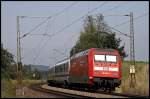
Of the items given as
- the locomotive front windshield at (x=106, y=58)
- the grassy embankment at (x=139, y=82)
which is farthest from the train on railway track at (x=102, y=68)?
the grassy embankment at (x=139, y=82)

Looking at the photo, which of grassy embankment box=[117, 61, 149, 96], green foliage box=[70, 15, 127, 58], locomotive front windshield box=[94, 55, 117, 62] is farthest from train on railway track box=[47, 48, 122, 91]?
green foliage box=[70, 15, 127, 58]

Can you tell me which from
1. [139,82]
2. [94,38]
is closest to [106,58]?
[139,82]

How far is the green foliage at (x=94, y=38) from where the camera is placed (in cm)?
8799

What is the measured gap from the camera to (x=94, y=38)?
9038 cm

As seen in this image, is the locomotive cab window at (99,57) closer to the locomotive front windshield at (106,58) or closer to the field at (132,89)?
the locomotive front windshield at (106,58)

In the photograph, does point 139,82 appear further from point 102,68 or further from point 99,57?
point 99,57

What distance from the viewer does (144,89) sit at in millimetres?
38250

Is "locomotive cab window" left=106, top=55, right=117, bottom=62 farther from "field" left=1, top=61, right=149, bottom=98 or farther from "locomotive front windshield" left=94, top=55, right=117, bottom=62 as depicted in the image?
"field" left=1, top=61, right=149, bottom=98

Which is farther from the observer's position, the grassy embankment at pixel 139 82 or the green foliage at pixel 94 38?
the green foliage at pixel 94 38

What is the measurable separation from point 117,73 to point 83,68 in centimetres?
302

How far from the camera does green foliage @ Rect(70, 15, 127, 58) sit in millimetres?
87988

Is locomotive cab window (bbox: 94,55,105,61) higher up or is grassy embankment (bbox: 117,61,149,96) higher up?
locomotive cab window (bbox: 94,55,105,61)

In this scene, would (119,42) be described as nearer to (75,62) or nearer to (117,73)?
(75,62)

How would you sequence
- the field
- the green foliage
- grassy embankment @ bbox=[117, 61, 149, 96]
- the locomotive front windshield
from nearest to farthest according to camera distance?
the field
the locomotive front windshield
grassy embankment @ bbox=[117, 61, 149, 96]
the green foliage
